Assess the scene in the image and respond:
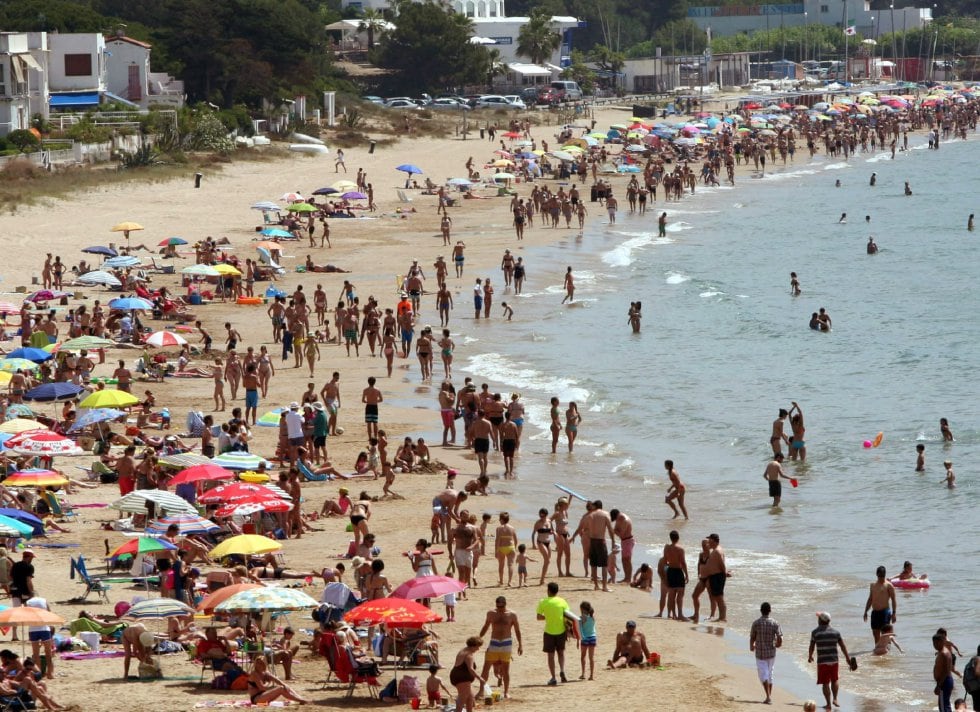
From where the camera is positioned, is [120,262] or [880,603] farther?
[120,262]

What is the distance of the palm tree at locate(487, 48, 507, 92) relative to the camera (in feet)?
287

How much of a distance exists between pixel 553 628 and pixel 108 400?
29.7 ft

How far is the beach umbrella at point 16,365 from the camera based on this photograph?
2094cm

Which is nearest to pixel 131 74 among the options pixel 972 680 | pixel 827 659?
pixel 827 659

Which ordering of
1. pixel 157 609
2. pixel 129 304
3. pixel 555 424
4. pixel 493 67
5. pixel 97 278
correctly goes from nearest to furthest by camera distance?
pixel 157 609, pixel 555 424, pixel 129 304, pixel 97 278, pixel 493 67

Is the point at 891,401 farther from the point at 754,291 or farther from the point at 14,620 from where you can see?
the point at 14,620

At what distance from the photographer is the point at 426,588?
39.7 feet

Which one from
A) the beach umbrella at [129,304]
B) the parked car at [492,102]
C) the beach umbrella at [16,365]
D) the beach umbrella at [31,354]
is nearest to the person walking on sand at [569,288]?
the beach umbrella at [129,304]

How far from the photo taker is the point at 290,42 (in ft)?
215

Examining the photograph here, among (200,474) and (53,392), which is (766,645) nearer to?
(200,474)

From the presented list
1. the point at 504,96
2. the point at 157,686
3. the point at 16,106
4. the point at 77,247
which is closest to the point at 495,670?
the point at 157,686

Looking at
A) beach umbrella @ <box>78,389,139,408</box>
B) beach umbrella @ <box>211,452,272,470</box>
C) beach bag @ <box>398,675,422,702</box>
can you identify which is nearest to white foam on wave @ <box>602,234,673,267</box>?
beach umbrella @ <box>78,389,139,408</box>

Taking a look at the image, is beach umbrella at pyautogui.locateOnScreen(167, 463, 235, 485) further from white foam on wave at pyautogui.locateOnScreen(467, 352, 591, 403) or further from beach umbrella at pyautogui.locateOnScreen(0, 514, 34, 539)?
white foam on wave at pyautogui.locateOnScreen(467, 352, 591, 403)

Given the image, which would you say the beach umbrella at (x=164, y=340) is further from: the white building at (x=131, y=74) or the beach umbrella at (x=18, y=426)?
the white building at (x=131, y=74)
